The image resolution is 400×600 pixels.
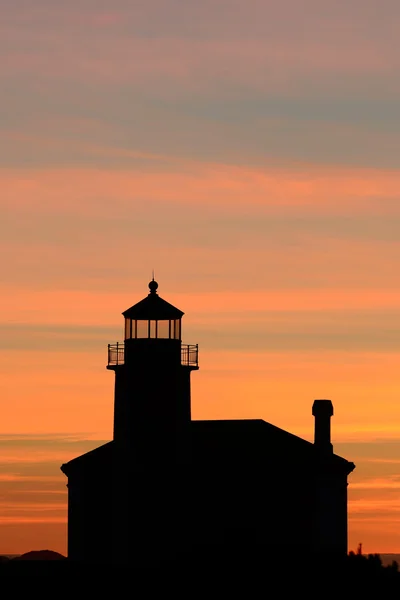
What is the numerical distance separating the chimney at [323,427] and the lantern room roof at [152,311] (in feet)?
22.8

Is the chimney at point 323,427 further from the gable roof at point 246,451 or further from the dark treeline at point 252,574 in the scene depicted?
the dark treeline at point 252,574

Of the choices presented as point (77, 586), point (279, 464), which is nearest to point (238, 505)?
point (279, 464)

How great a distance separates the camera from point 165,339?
432ft

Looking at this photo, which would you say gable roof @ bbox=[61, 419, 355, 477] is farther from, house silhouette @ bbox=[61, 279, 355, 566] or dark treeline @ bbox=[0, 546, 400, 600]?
dark treeline @ bbox=[0, 546, 400, 600]

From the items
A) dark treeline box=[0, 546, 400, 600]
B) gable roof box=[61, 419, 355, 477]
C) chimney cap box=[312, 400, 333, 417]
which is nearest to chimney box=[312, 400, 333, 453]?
chimney cap box=[312, 400, 333, 417]

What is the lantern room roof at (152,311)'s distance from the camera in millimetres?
131750

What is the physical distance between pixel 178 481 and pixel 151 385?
3983 millimetres

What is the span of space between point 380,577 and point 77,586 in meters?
11.3

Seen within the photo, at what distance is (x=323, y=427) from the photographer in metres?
133

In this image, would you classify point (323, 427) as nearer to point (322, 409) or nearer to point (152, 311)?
point (322, 409)

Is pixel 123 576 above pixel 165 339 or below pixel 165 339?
below

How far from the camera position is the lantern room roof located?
432 ft

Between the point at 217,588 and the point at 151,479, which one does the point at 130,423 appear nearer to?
the point at 151,479

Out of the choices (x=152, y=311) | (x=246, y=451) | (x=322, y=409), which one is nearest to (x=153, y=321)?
(x=152, y=311)
